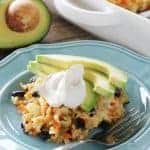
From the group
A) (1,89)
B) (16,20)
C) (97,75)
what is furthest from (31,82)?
(16,20)

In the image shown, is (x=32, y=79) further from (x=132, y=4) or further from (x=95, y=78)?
(x=132, y=4)

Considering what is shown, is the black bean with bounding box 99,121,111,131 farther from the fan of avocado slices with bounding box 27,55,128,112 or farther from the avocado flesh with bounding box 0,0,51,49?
the avocado flesh with bounding box 0,0,51,49

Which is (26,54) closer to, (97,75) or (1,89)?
(1,89)

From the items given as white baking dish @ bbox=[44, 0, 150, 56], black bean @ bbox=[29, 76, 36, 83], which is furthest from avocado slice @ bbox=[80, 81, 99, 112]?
white baking dish @ bbox=[44, 0, 150, 56]

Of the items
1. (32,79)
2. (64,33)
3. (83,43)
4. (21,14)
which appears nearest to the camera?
(32,79)

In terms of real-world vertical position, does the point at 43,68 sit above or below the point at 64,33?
above

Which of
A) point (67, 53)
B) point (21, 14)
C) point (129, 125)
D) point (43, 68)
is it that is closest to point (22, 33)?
point (21, 14)

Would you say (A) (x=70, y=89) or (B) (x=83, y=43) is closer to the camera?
(A) (x=70, y=89)
